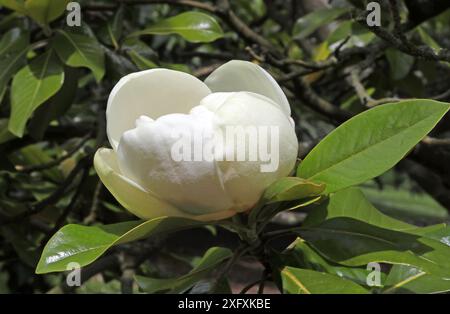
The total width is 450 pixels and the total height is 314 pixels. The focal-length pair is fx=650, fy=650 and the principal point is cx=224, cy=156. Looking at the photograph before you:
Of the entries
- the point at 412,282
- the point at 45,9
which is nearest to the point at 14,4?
the point at 45,9

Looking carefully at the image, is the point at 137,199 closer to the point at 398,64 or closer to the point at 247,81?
the point at 247,81

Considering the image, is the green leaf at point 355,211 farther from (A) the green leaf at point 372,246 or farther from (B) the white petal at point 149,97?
(B) the white petal at point 149,97

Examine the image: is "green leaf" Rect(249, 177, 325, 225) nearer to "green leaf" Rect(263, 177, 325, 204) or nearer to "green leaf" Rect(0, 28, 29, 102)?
"green leaf" Rect(263, 177, 325, 204)

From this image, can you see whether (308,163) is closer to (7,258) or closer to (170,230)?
(170,230)

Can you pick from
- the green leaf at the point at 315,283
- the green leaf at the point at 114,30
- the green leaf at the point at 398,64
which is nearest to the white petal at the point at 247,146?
the green leaf at the point at 315,283

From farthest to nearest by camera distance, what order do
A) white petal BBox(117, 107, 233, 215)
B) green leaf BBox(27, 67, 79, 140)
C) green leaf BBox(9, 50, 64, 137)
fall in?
1. green leaf BBox(27, 67, 79, 140)
2. green leaf BBox(9, 50, 64, 137)
3. white petal BBox(117, 107, 233, 215)

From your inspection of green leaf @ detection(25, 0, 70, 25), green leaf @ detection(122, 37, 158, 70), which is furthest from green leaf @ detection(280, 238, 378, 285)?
green leaf @ detection(25, 0, 70, 25)
